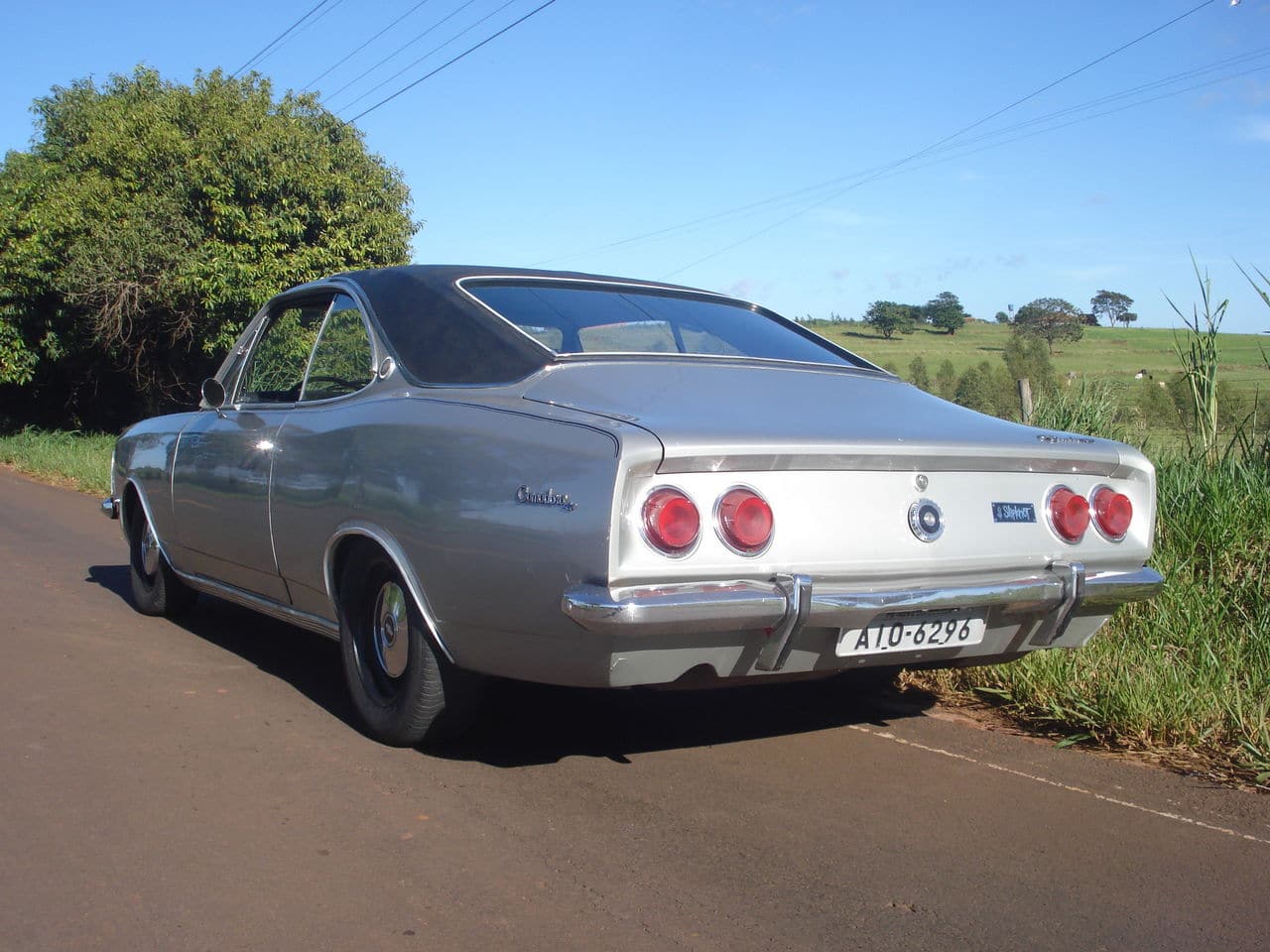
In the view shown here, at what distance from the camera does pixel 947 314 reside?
1287 inches

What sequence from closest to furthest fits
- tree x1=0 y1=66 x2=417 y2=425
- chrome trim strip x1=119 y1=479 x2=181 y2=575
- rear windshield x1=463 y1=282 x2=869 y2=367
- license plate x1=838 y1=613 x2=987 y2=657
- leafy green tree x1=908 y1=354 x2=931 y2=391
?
license plate x1=838 y1=613 x2=987 y2=657 → rear windshield x1=463 y1=282 x2=869 y2=367 → chrome trim strip x1=119 y1=479 x2=181 y2=575 → leafy green tree x1=908 y1=354 x2=931 y2=391 → tree x1=0 y1=66 x2=417 y2=425

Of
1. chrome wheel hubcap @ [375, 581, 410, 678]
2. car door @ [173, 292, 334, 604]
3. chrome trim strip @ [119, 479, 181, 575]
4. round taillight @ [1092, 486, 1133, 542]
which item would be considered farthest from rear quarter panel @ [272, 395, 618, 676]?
chrome trim strip @ [119, 479, 181, 575]

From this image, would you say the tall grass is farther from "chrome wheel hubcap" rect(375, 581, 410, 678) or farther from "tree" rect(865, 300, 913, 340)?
"tree" rect(865, 300, 913, 340)

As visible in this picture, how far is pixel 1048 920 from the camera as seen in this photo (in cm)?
304

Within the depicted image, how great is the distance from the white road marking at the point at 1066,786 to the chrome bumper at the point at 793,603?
19.7 inches

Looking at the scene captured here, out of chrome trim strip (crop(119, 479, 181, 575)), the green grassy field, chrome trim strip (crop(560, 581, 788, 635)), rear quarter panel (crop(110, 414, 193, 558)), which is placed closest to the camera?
chrome trim strip (crop(560, 581, 788, 635))

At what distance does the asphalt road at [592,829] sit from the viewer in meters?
2.98

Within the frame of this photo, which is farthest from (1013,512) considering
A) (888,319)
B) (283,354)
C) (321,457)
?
(888,319)

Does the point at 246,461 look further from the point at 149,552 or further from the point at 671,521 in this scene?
the point at 671,521

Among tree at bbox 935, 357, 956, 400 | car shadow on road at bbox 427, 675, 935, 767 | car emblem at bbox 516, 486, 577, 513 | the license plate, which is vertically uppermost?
tree at bbox 935, 357, 956, 400

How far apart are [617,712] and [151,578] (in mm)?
3046

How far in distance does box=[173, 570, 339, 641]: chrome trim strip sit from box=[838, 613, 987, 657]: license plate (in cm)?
191

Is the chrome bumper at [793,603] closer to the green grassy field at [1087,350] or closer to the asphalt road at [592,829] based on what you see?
the asphalt road at [592,829]

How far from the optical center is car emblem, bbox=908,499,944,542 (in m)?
3.74
